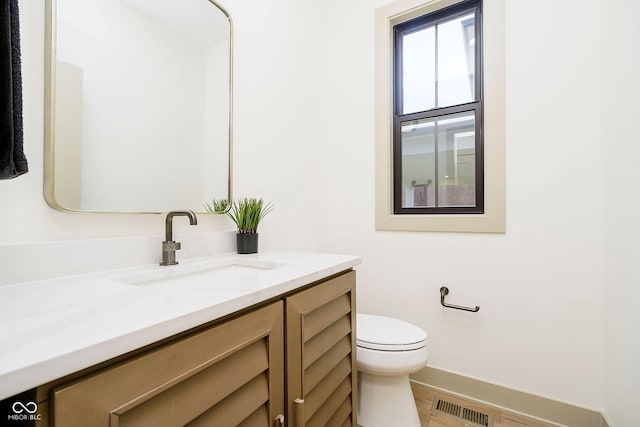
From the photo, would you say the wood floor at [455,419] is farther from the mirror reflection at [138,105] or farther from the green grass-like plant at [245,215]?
the mirror reflection at [138,105]

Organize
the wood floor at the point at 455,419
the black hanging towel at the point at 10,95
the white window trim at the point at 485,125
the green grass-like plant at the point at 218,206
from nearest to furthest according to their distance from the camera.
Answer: the black hanging towel at the point at 10,95 < the green grass-like plant at the point at 218,206 < the wood floor at the point at 455,419 < the white window trim at the point at 485,125

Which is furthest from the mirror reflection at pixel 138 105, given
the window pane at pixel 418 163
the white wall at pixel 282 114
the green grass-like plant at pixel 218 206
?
the window pane at pixel 418 163

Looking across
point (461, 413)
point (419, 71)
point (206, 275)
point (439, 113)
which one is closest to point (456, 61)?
point (419, 71)

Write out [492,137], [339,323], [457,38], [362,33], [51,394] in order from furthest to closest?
[362,33] → [457,38] → [492,137] → [339,323] → [51,394]

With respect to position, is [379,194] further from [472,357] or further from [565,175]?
[472,357]

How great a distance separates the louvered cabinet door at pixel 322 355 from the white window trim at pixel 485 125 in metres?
0.78

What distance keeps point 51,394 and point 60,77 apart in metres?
0.89

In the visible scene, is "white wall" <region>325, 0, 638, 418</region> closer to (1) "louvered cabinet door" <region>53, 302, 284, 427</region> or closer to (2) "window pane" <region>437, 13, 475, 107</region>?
(2) "window pane" <region>437, 13, 475, 107</region>

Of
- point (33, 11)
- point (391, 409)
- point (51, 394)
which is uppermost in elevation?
point (33, 11)

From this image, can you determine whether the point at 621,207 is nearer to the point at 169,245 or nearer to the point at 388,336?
the point at 388,336

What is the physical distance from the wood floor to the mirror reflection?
1.48 metres

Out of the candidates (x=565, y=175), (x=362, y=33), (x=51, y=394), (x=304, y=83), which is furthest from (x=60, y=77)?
(x=565, y=175)

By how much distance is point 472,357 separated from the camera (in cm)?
161

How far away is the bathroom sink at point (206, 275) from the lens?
2.58 ft
